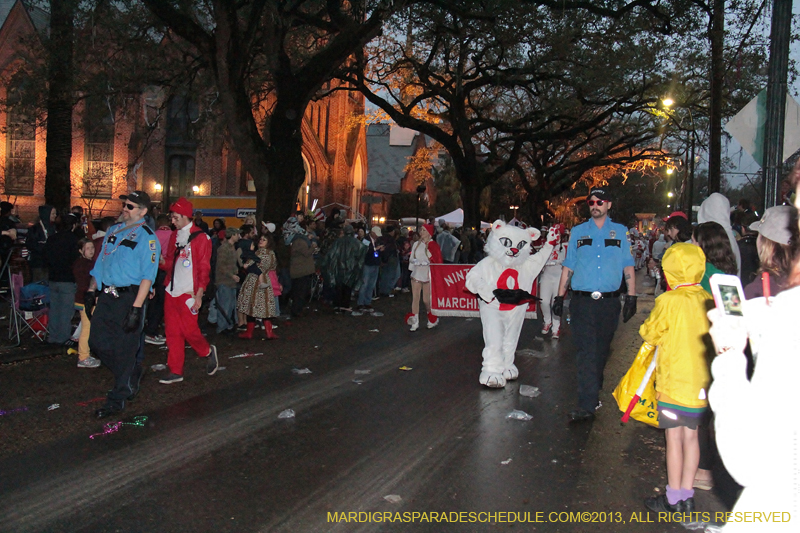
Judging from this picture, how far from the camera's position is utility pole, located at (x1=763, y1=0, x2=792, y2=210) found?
796 cm

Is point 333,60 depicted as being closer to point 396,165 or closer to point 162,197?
point 162,197

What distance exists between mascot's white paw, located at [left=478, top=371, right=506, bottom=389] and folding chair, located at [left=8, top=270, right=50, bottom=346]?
20.5ft

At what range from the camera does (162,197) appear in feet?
125

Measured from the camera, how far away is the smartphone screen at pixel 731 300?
2.54m

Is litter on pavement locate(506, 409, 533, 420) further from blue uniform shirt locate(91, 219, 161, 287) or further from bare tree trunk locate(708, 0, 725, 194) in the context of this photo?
bare tree trunk locate(708, 0, 725, 194)

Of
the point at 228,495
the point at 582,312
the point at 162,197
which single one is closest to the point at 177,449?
the point at 228,495

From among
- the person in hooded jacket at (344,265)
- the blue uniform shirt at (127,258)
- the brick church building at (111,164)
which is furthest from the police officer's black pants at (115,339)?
the brick church building at (111,164)

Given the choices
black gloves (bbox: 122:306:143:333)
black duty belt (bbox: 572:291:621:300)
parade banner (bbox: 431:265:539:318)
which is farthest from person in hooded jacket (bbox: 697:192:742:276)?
black gloves (bbox: 122:306:143:333)

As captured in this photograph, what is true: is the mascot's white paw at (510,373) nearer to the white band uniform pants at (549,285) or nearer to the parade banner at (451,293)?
the parade banner at (451,293)

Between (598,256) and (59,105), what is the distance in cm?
1264

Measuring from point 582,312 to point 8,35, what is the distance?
40748 millimetres

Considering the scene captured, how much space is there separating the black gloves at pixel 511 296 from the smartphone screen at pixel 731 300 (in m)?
5.09

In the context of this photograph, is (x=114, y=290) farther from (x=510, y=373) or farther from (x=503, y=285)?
(x=510, y=373)

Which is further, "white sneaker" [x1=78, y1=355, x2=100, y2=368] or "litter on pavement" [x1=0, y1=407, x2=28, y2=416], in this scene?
"white sneaker" [x1=78, y1=355, x2=100, y2=368]
